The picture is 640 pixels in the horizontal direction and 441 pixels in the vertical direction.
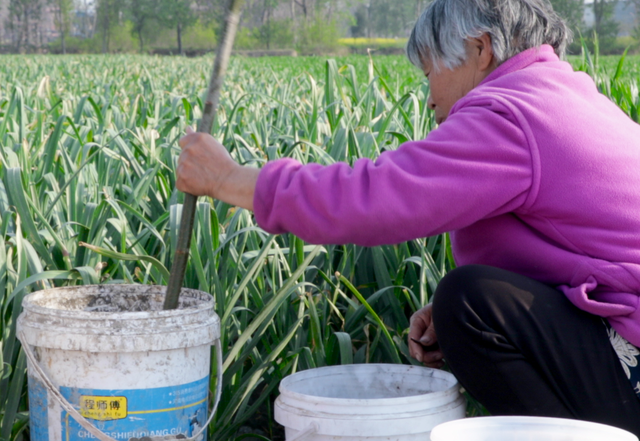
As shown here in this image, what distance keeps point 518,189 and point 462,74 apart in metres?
0.33

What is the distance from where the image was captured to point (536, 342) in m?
1.19

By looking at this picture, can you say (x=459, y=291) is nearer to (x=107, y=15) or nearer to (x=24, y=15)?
(x=107, y=15)

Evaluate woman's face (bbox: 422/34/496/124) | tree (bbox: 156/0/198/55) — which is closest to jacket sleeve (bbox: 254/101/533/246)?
woman's face (bbox: 422/34/496/124)

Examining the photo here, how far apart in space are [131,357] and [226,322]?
0.39 meters

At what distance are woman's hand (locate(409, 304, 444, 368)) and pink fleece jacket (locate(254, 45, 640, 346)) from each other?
297 millimetres

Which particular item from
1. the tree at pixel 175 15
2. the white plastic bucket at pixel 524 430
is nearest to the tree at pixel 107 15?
the tree at pixel 175 15

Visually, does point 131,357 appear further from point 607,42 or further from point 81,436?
point 607,42

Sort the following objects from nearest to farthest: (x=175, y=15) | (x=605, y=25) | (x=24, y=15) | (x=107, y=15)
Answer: (x=175, y=15) → (x=605, y=25) → (x=107, y=15) → (x=24, y=15)

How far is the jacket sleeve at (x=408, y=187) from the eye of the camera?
1.04m

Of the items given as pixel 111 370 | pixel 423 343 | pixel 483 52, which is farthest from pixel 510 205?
pixel 111 370

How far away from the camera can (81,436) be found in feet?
3.70

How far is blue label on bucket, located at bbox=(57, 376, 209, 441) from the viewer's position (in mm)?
1116

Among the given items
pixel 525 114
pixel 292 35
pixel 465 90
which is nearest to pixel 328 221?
pixel 525 114

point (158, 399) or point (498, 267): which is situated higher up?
point (498, 267)
